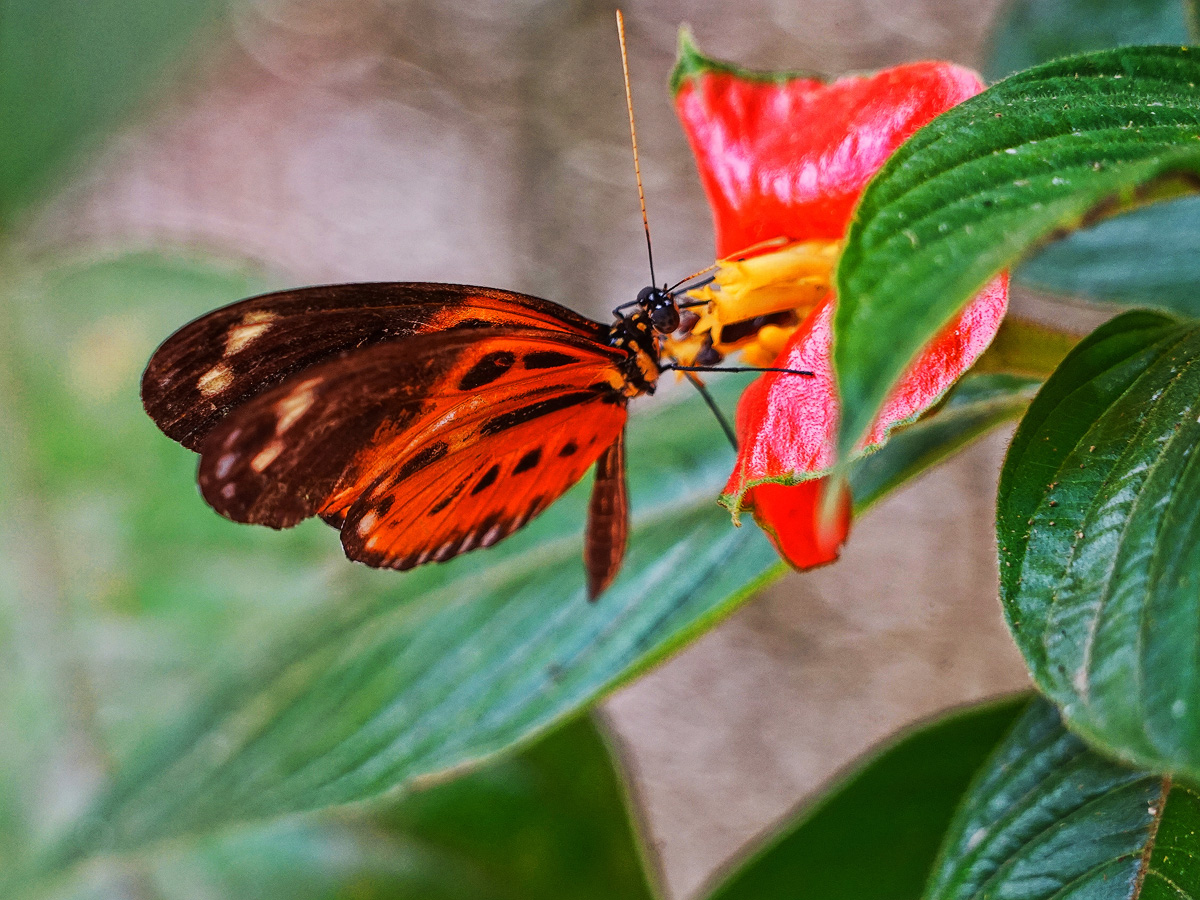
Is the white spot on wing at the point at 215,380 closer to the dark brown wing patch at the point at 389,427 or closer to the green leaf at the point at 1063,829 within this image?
the dark brown wing patch at the point at 389,427

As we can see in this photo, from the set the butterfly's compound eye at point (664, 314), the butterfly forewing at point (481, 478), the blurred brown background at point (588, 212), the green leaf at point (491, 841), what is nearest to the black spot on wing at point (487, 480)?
the butterfly forewing at point (481, 478)

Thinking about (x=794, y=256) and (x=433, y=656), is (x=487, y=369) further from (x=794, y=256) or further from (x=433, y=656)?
(x=433, y=656)

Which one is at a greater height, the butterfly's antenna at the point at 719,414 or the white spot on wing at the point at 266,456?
the butterfly's antenna at the point at 719,414

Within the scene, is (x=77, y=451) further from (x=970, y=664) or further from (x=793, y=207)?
(x=970, y=664)

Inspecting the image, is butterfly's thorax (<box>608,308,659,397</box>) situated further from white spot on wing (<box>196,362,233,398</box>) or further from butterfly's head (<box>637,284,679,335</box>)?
white spot on wing (<box>196,362,233,398</box>)

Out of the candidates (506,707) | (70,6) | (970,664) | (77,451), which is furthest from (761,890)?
(77,451)
